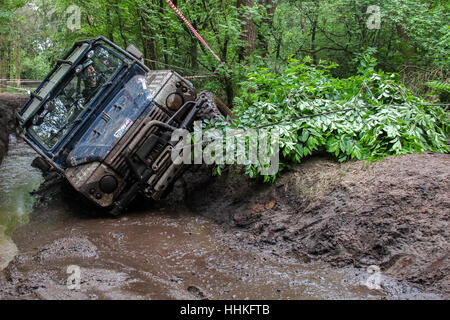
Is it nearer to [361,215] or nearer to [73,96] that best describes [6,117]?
[73,96]

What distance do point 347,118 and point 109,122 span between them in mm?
3310

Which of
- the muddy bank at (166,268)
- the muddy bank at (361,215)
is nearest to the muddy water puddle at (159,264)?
the muddy bank at (166,268)

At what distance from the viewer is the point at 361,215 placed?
321cm

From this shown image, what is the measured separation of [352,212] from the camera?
3.29 metres

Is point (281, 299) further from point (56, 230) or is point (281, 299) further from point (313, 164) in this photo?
point (56, 230)

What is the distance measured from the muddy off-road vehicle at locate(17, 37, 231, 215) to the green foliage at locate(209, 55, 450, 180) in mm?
1013

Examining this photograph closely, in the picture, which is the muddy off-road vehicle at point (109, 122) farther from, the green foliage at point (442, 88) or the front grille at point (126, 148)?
the green foliage at point (442, 88)

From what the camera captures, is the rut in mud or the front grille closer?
the rut in mud

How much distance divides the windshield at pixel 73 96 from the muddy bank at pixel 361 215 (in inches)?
106

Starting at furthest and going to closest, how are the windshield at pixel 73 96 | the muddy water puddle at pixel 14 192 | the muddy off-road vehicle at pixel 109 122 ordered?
1. the windshield at pixel 73 96
2. the muddy off-road vehicle at pixel 109 122
3. the muddy water puddle at pixel 14 192

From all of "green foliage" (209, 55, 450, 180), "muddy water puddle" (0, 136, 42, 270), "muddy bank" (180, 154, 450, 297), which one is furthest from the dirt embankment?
"muddy bank" (180, 154, 450, 297)

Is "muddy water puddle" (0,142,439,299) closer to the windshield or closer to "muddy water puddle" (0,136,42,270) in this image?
"muddy water puddle" (0,136,42,270)

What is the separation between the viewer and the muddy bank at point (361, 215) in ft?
8.98

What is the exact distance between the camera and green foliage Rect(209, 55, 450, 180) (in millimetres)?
3934
